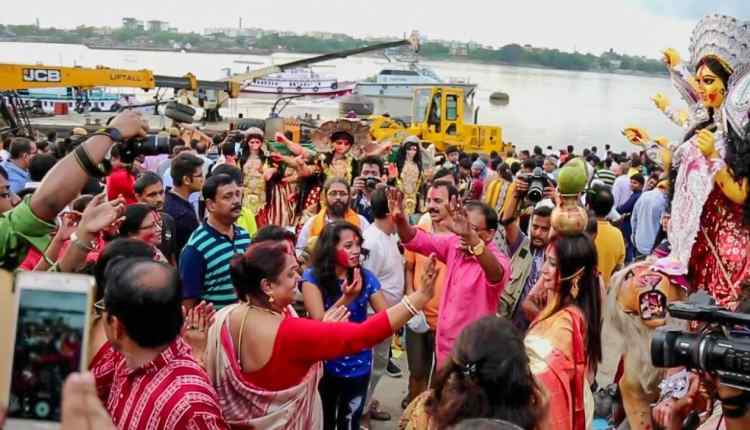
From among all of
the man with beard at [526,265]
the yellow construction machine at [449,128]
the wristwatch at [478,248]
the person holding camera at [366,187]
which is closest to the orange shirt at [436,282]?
the man with beard at [526,265]

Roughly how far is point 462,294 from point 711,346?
223 cm

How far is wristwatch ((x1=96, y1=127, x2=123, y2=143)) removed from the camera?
2.98 meters

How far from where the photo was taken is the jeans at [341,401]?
3.92 metres

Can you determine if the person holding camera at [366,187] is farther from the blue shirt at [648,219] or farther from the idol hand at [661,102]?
the blue shirt at [648,219]

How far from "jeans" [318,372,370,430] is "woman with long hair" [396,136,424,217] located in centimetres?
475

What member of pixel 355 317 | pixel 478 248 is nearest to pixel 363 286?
pixel 355 317

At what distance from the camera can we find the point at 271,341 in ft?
9.02

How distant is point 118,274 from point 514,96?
86702mm

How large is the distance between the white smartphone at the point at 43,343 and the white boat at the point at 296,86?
127 ft

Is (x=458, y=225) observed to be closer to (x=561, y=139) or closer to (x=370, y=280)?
(x=370, y=280)

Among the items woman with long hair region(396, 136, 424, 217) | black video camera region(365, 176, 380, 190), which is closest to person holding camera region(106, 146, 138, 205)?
black video camera region(365, 176, 380, 190)

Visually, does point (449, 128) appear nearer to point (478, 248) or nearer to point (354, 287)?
point (478, 248)

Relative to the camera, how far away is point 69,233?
313cm

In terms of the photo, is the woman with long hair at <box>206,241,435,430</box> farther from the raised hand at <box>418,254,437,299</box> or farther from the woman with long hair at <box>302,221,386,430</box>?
the woman with long hair at <box>302,221,386,430</box>
